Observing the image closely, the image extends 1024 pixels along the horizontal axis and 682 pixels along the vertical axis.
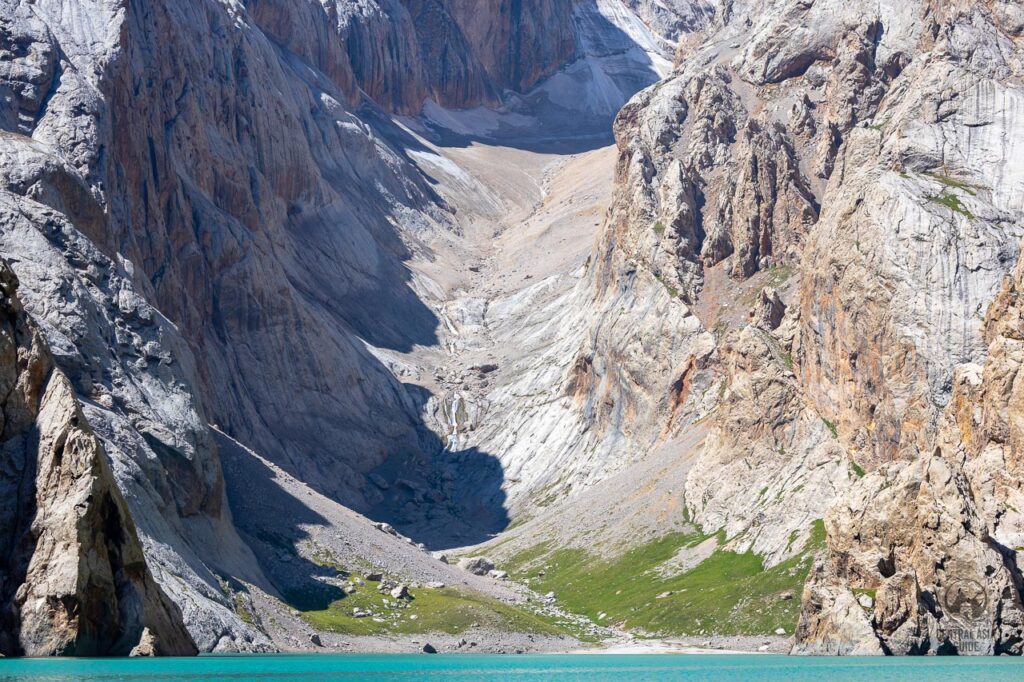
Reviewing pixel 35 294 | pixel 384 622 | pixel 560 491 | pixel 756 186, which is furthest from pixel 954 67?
pixel 35 294

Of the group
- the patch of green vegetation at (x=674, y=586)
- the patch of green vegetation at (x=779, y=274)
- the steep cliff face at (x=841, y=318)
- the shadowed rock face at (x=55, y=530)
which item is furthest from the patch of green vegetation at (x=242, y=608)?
the patch of green vegetation at (x=779, y=274)

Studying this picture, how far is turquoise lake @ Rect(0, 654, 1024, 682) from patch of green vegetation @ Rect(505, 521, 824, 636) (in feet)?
47.7

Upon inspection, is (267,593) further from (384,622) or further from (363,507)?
(363,507)

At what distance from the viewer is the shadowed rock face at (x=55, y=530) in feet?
233

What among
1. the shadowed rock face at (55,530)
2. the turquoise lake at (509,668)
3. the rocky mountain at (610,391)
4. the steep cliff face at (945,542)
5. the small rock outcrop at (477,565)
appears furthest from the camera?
the small rock outcrop at (477,565)

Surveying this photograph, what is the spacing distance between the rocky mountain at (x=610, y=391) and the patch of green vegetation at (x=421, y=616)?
1.52ft

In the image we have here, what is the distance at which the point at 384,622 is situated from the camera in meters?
126

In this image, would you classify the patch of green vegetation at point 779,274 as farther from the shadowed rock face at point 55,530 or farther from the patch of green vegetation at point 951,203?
the shadowed rock face at point 55,530

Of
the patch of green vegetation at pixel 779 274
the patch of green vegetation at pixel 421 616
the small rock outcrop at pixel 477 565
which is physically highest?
the patch of green vegetation at pixel 779 274

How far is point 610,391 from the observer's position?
7466 inches

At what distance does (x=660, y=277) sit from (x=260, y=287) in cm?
5499

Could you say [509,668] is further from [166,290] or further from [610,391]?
[610,391]

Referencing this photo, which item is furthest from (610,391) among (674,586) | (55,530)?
(55,530)

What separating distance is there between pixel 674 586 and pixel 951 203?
46279 millimetres
